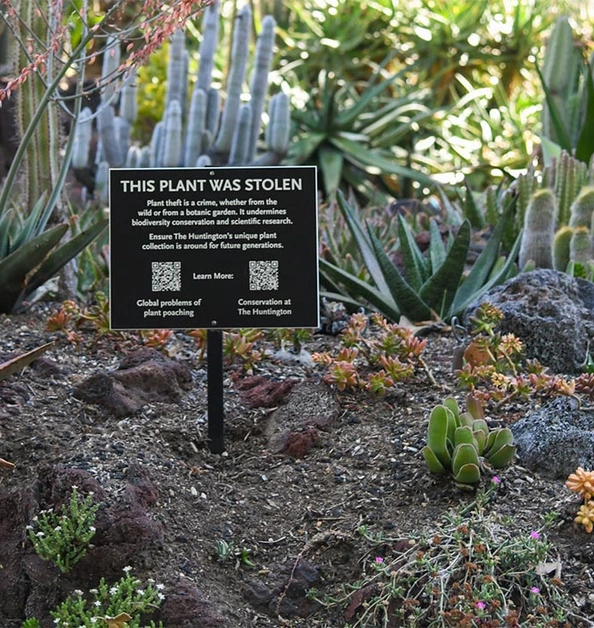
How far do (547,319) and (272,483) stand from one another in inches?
56.9

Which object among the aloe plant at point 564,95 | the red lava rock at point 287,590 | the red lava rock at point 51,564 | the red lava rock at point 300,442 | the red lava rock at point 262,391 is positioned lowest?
the red lava rock at point 287,590

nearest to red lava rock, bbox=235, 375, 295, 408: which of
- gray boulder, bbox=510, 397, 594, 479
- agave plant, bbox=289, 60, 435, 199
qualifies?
gray boulder, bbox=510, 397, 594, 479

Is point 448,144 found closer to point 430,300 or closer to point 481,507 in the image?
point 430,300

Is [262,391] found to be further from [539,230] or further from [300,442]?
[539,230]

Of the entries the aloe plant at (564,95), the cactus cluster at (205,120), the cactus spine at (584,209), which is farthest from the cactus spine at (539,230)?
the cactus cluster at (205,120)

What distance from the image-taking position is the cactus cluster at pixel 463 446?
288cm

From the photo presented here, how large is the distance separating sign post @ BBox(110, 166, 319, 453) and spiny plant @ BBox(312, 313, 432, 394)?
0.29 metres

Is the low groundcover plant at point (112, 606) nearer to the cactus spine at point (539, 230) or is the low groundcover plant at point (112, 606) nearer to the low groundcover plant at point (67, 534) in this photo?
the low groundcover plant at point (67, 534)

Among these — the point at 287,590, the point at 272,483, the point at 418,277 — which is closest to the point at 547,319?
the point at 418,277

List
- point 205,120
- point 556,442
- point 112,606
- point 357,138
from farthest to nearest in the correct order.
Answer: point 357,138 < point 205,120 < point 556,442 < point 112,606

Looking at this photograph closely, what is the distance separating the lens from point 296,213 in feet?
10.8

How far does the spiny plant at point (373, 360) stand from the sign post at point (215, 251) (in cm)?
29

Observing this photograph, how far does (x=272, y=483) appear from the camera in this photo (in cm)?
316

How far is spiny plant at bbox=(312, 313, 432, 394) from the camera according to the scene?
3.48 meters
